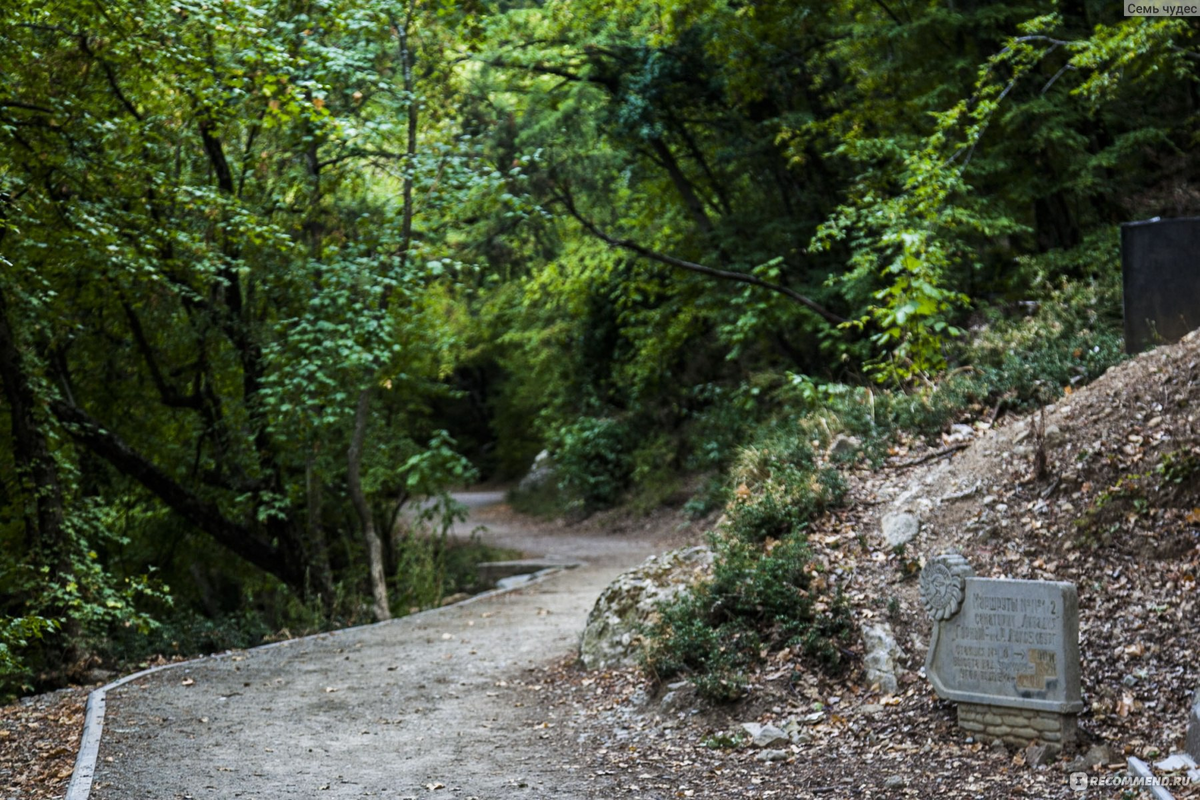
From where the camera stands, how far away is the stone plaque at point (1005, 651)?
209 inches

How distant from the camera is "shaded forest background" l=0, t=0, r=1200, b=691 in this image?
838cm

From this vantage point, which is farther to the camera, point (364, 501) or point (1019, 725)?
point (364, 501)

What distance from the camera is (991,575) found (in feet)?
21.6

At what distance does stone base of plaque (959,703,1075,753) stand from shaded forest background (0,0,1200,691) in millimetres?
3525

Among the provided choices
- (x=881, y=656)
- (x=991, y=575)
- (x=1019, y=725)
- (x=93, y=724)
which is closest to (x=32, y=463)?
(x=93, y=724)

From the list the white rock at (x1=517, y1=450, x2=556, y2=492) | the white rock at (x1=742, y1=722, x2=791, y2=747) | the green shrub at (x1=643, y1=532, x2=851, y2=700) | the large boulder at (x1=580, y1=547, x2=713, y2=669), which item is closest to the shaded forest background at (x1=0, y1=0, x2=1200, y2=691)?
the large boulder at (x1=580, y1=547, x2=713, y2=669)

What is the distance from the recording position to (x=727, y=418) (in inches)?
686

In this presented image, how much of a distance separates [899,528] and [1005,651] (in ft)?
6.38

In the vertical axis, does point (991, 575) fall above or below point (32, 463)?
below

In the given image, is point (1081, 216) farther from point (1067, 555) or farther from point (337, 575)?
point (337, 575)

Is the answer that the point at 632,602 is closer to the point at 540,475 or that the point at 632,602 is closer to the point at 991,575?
the point at 991,575

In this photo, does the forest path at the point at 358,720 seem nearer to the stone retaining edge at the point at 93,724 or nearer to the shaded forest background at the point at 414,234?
the stone retaining edge at the point at 93,724

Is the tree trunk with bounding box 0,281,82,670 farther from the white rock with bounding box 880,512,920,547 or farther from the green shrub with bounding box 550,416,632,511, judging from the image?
the green shrub with bounding box 550,416,632,511

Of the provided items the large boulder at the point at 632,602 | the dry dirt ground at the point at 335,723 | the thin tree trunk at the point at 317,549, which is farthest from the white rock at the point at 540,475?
the large boulder at the point at 632,602
